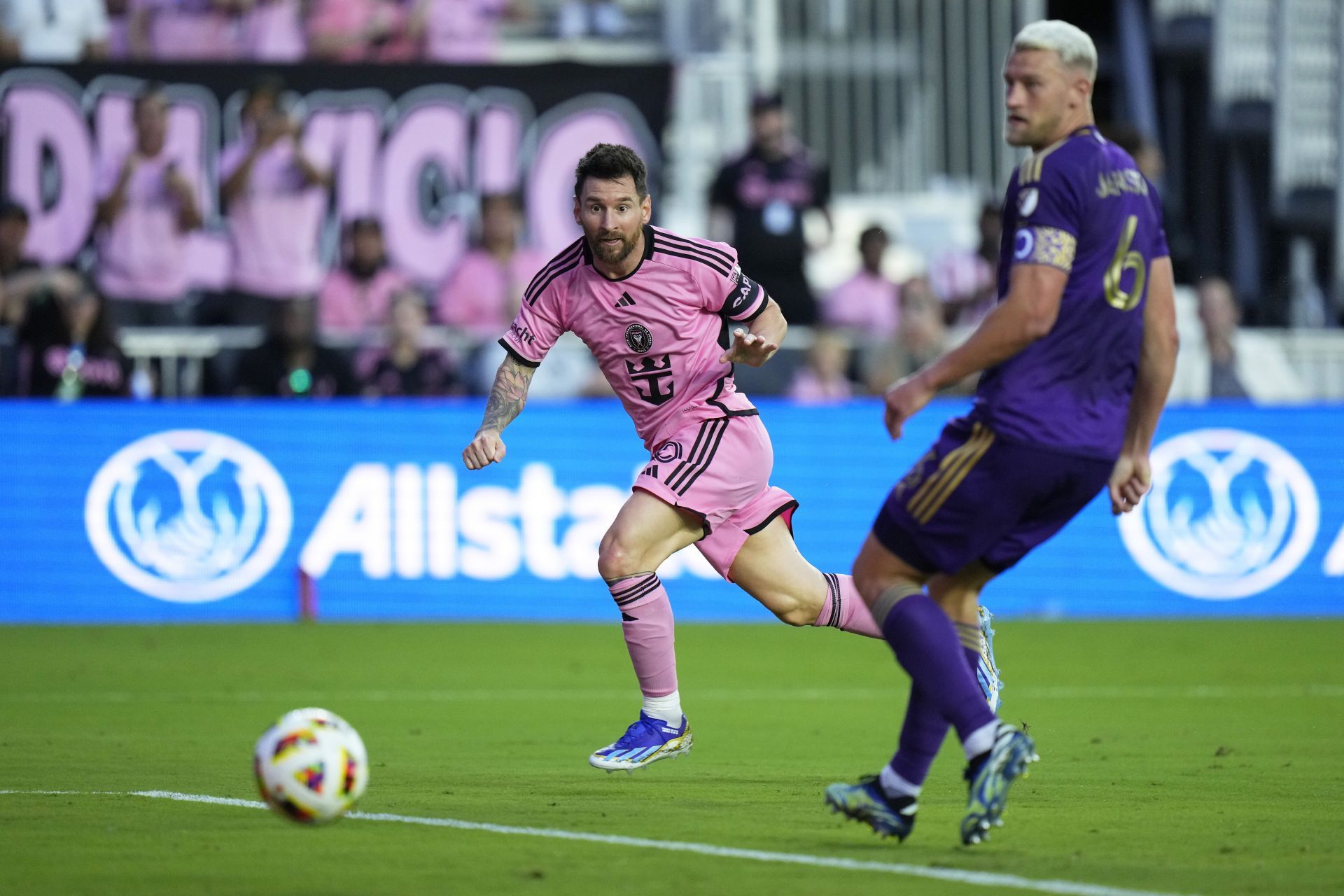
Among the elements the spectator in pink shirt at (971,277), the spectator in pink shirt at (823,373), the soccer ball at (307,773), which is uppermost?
the soccer ball at (307,773)

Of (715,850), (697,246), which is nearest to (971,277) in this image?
(697,246)

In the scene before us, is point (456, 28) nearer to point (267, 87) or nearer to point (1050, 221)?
point (267, 87)

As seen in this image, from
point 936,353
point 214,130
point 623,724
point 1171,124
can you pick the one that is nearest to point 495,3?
point 214,130

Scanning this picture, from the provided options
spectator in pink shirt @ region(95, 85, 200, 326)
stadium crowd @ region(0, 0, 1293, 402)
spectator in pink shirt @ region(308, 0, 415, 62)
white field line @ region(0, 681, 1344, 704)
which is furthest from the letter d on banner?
white field line @ region(0, 681, 1344, 704)

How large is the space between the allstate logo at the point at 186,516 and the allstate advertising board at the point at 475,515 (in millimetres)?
14

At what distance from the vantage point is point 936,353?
16125mm

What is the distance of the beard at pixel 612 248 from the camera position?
770cm

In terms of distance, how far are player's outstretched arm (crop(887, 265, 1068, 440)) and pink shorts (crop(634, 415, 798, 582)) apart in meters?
2.32

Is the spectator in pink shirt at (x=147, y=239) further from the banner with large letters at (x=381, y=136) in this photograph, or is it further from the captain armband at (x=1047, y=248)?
the captain armband at (x=1047, y=248)

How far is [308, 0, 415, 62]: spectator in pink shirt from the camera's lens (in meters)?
18.6

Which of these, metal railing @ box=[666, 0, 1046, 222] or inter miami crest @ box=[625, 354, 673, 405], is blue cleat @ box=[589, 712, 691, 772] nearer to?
inter miami crest @ box=[625, 354, 673, 405]

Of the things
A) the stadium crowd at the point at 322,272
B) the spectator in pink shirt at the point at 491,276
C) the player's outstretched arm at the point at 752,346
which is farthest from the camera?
the spectator in pink shirt at the point at 491,276

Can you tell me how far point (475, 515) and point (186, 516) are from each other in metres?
2.06

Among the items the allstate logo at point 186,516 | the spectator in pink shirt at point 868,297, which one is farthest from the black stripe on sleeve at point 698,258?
the spectator in pink shirt at point 868,297
